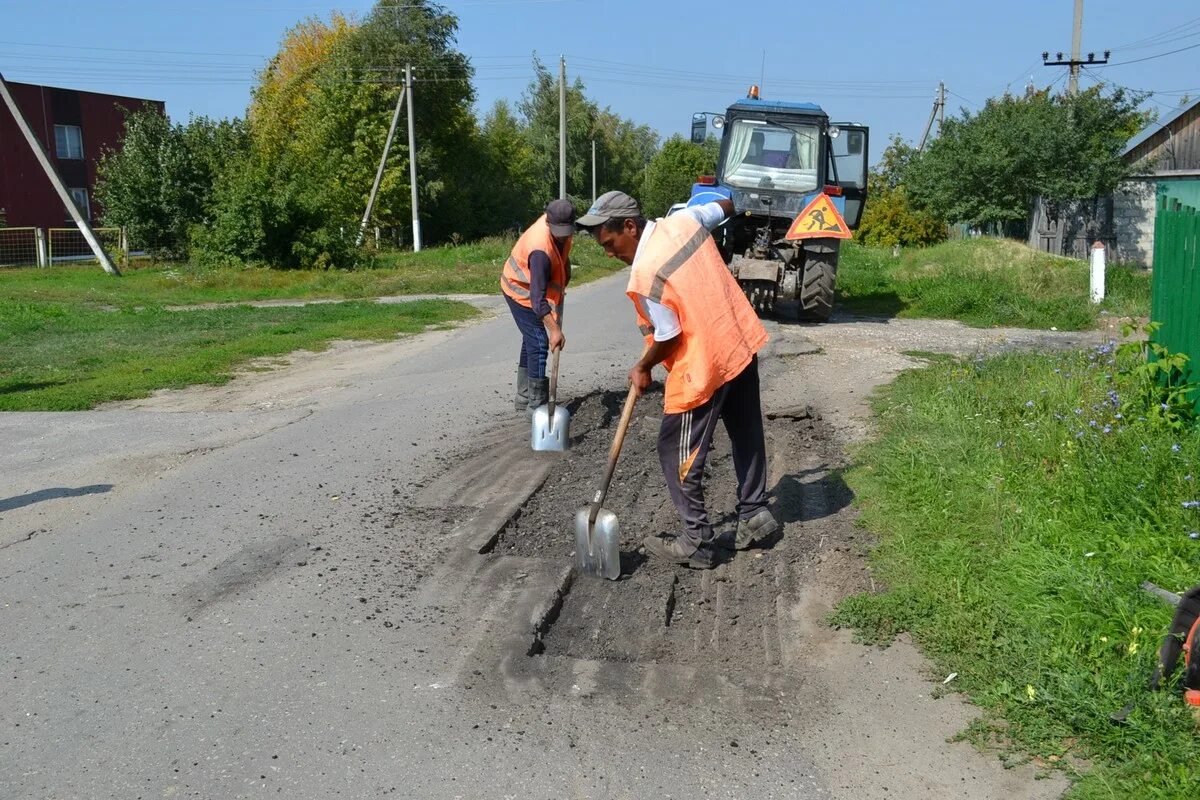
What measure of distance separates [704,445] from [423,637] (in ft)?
5.01

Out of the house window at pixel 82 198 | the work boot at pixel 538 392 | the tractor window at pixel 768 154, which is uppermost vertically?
the house window at pixel 82 198

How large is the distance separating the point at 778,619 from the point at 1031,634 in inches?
38.9

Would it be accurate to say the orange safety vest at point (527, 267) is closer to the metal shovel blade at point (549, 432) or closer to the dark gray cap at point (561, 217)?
the dark gray cap at point (561, 217)

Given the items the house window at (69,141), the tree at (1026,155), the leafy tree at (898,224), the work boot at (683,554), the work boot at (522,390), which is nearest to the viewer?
the work boot at (683,554)

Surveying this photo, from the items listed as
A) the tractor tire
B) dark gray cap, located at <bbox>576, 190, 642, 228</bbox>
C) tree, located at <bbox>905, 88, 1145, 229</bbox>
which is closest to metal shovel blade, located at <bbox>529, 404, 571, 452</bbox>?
dark gray cap, located at <bbox>576, 190, 642, 228</bbox>

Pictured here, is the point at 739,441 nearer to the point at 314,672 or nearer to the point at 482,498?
the point at 482,498

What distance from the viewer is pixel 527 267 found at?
7.77 m

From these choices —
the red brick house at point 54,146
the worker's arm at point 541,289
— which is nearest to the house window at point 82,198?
the red brick house at point 54,146

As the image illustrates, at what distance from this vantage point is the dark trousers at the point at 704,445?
482 cm

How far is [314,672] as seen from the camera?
3807mm

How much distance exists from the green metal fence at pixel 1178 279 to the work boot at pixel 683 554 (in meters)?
3.07

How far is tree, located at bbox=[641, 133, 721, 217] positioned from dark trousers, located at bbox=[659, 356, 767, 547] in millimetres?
56841

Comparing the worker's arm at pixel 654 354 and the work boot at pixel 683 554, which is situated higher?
the worker's arm at pixel 654 354

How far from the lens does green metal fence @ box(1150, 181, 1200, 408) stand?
6.11 m
